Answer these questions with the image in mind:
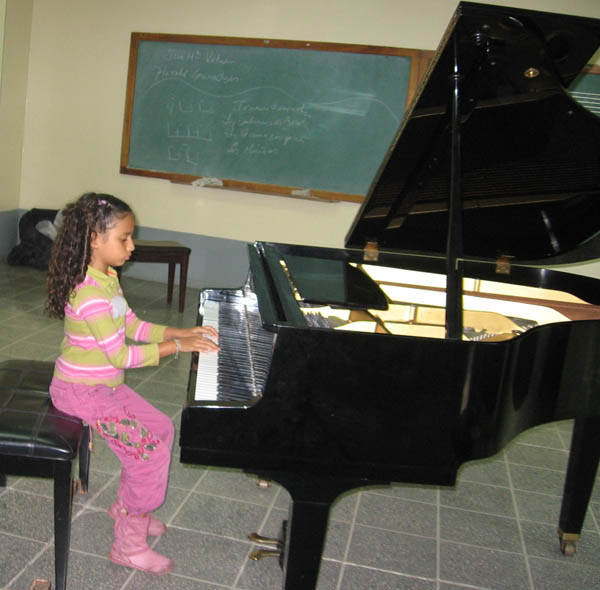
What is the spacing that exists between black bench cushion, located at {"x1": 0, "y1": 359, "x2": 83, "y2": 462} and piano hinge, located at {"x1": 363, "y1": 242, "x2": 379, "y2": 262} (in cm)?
135

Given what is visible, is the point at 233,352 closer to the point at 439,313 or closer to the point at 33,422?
the point at 33,422

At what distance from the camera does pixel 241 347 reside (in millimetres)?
1908

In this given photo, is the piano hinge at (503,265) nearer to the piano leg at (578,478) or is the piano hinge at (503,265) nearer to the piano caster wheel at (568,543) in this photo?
the piano leg at (578,478)

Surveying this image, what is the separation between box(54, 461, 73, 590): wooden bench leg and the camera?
170 cm

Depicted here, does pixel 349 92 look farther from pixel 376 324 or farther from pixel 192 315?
pixel 376 324

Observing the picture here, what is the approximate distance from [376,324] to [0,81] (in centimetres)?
517

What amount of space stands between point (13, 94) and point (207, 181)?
6.72 ft

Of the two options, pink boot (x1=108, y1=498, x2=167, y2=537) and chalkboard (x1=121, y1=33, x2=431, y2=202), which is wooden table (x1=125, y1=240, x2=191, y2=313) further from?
pink boot (x1=108, y1=498, x2=167, y2=537)

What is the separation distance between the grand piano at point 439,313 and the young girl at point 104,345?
258mm

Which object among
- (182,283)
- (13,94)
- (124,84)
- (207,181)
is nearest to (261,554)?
(182,283)

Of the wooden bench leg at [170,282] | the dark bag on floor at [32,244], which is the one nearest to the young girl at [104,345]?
the wooden bench leg at [170,282]

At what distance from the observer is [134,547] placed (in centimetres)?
201

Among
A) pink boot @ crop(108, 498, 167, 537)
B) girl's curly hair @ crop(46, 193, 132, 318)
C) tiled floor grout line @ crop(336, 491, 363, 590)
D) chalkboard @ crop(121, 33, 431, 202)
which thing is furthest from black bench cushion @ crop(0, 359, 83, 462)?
chalkboard @ crop(121, 33, 431, 202)


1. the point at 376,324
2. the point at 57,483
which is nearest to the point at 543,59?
the point at 376,324
